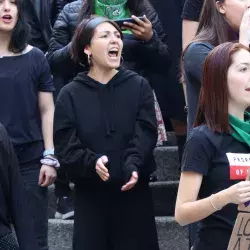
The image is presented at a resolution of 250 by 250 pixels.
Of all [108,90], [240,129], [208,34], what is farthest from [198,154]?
[108,90]

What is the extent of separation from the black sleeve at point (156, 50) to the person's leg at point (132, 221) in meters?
0.92

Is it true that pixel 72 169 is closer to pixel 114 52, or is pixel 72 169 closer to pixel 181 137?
pixel 114 52

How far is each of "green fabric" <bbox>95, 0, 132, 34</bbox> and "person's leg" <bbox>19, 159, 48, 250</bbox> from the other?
39.7 inches

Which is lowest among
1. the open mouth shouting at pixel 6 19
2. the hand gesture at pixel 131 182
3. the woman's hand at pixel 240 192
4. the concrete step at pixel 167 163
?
the concrete step at pixel 167 163

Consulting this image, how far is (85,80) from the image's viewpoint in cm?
507

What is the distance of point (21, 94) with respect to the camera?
5.29m

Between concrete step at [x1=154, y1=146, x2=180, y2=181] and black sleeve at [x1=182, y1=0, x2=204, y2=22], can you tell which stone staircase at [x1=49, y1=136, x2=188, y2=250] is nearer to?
concrete step at [x1=154, y1=146, x2=180, y2=181]

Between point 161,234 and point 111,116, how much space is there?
4.75 ft

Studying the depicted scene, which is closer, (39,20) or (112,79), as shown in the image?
(112,79)

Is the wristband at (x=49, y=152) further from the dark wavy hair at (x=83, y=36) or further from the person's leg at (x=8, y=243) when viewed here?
the person's leg at (x=8, y=243)

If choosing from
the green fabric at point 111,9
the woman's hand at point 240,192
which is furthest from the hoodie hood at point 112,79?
→ the woman's hand at point 240,192

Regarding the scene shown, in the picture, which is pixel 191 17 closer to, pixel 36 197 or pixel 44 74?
pixel 44 74

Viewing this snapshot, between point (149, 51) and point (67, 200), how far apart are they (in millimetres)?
1403

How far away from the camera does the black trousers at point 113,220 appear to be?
4930mm
